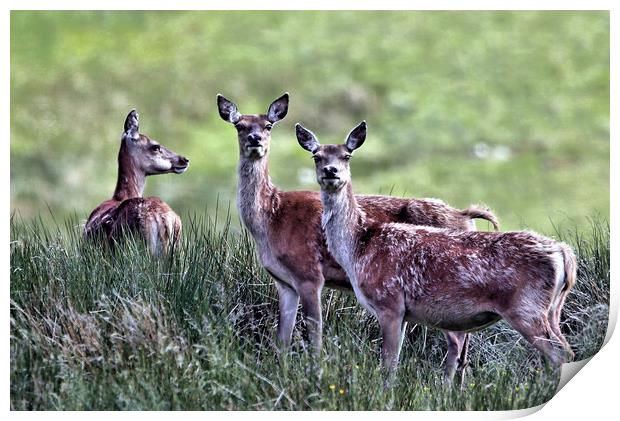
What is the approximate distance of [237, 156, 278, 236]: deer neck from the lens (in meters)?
9.59

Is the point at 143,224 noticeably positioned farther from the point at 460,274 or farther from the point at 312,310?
the point at 460,274

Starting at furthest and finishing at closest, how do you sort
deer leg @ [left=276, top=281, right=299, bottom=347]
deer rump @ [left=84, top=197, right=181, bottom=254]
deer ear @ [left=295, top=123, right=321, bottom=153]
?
1. deer rump @ [left=84, top=197, right=181, bottom=254]
2. deer leg @ [left=276, top=281, right=299, bottom=347]
3. deer ear @ [left=295, top=123, right=321, bottom=153]

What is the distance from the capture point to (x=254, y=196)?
9.62 metres

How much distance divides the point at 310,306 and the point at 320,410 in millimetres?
1104

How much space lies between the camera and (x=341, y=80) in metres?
10.3

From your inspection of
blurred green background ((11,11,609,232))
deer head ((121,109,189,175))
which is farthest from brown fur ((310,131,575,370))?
deer head ((121,109,189,175))

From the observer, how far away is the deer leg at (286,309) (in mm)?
9352

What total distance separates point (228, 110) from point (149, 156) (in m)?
1.34

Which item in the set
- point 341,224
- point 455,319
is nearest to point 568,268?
point 455,319

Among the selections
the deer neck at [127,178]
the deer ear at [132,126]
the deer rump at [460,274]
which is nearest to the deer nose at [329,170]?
the deer rump at [460,274]

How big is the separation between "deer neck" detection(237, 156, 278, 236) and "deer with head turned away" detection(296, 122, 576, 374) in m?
0.71

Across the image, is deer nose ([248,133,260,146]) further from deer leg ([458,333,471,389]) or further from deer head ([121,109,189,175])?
deer leg ([458,333,471,389])
